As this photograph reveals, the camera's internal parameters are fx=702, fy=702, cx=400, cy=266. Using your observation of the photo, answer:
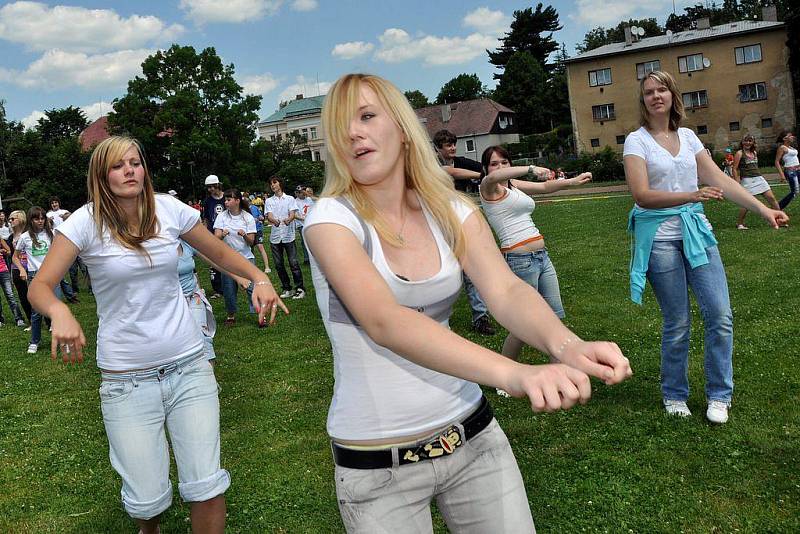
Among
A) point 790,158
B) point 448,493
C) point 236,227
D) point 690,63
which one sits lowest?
point 790,158

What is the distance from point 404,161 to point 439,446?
942 mm

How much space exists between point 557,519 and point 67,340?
2981 mm

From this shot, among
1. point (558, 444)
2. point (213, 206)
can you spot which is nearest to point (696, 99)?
point (213, 206)

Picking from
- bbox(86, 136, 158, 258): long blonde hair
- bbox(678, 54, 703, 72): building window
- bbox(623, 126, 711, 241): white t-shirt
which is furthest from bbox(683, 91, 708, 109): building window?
bbox(86, 136, 158, 258): long blonde hair

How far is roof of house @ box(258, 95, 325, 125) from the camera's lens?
12506cm

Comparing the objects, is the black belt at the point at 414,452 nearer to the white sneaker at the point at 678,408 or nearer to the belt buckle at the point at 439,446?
the belt buckle at the point at 439,446

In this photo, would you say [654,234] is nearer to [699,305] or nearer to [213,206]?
[699,305]

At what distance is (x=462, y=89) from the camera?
11088 centimetres

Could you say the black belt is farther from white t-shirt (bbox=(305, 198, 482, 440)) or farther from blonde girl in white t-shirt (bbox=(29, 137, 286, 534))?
blonde girl in white t-shirt (bbox=(29, 137, 286, 534))

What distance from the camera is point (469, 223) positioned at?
2334mm

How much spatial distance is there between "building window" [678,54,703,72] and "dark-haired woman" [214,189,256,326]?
5511cm

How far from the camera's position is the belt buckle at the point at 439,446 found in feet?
7.04

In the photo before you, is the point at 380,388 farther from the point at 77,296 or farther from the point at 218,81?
the point at 218,81

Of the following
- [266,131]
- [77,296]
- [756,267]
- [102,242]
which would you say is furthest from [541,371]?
[266,131]
